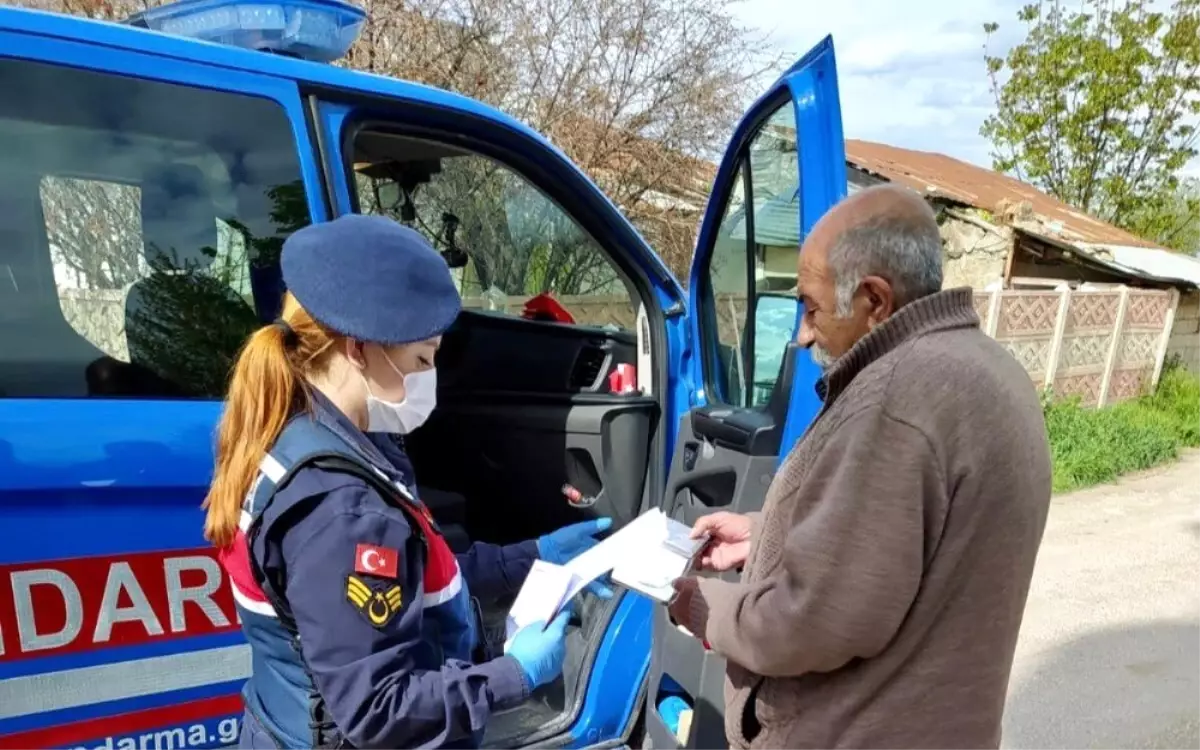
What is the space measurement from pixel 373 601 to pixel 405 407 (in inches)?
14.2

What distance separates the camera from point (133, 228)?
6.14 feet

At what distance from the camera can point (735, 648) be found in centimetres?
147

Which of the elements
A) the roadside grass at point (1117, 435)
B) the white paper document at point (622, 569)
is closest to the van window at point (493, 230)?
the white paper document at point (622, 569)

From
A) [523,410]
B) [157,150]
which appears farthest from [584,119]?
[157,150]

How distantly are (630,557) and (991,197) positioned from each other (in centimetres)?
1383

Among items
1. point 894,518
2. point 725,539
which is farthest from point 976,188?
point 894,518

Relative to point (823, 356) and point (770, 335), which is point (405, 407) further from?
point (770, 335)

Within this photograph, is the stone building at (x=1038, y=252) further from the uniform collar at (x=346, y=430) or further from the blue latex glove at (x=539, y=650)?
the uniform collar at (x=346, y=430)

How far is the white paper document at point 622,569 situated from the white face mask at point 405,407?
0.40 m

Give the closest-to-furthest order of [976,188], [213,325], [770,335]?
[213,325], [770,335], [976,188]

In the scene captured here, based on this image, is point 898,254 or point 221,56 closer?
point 898,254

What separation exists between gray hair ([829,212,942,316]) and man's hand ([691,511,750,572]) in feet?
2.43

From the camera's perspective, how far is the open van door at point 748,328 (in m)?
2.12

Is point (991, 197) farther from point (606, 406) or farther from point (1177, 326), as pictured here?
point (606, 406)
